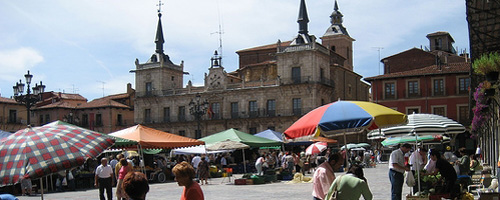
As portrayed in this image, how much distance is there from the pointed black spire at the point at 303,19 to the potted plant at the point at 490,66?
147ft

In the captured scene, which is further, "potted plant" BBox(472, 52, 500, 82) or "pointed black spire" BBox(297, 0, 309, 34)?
"pointed black spire" BBox(297, 0, 309, 34)

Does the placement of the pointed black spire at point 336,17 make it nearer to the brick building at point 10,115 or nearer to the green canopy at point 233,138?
the brick building at point 10,115

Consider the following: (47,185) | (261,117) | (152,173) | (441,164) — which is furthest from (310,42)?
(441,164)

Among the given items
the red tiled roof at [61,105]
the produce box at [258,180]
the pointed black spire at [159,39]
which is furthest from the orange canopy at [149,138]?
the red tiled roof at [61,105]

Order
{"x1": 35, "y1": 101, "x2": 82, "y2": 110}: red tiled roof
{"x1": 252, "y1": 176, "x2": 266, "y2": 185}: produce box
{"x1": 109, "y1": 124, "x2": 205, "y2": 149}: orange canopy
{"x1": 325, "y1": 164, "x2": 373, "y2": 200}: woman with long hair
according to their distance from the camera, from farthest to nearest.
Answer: {"x1": 35, "y1": 101, "x2": 82, "y2": 110}: red tiled roof
{"x1": 252, "y1": 176, "x2": 266, "y2": 185}: produce box
{"x1": 109, "y1": 124, "x2": 205, "y2": 149}: orange canopy
{"x1": 325, "y1": 164, "x2": 373, "y2": 200}: woman with long hair

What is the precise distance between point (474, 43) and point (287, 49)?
3877cm

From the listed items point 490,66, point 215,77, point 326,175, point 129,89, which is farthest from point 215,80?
point 326,175

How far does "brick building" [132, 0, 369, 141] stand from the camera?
2050 inches

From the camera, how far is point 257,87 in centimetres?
5447

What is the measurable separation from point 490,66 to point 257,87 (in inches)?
1727

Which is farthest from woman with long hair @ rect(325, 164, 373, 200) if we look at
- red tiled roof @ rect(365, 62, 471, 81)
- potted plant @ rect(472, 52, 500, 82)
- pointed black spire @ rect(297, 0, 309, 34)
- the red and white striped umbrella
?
pointed black spire @ rect(297, 0, 309, 34)

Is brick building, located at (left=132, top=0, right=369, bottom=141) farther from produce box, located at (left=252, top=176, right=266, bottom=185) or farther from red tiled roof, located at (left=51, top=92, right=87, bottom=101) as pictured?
produce box, located at (left=252, top=176, right=266, bottom=185)

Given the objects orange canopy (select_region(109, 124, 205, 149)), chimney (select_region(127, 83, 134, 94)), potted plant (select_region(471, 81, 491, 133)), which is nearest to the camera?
potted plant (select_region(471, 81, 491, 133))

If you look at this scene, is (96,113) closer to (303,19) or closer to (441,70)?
(303,19)
